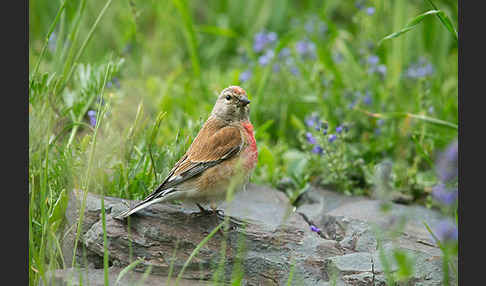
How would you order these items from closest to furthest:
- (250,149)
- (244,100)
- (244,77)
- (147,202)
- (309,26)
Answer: (147,202) → (250,149) → (244,100) → (244,77) → (309,26)

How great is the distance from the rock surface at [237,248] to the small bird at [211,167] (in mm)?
128

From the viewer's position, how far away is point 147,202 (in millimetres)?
3207

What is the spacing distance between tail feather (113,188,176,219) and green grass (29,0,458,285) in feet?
0.84

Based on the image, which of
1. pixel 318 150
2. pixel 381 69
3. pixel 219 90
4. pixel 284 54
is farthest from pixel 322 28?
pixel 318 150

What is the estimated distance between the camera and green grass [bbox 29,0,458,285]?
3.69m

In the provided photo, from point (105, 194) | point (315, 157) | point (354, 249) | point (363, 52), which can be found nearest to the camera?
point (354, 249)

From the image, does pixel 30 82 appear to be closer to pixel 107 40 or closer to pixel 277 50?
pixel 277 50

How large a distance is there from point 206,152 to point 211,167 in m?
0.09

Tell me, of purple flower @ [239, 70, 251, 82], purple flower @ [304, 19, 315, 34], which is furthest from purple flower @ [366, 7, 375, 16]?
purple flower @ [239, 70, 251, 82]

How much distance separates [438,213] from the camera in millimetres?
4285

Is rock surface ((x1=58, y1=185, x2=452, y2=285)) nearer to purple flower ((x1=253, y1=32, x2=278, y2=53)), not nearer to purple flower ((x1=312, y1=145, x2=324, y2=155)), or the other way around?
purple flower ((x1=312, y1=145, x2=324, y2=155))

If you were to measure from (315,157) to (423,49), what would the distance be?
2591 millimetres

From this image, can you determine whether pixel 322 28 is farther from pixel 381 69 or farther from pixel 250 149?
pixel 250 149

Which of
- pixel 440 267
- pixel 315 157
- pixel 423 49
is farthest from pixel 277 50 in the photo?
pixel 440 267
